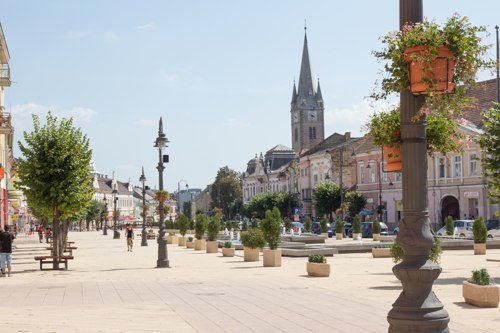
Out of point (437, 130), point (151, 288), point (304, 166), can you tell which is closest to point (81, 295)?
point (151, 288)

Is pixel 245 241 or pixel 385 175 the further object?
pixel 385 175

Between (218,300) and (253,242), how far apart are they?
12710mm

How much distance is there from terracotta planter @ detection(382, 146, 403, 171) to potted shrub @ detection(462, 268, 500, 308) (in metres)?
7.00

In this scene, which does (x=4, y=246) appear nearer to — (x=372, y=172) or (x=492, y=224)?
(x=492, y=224)

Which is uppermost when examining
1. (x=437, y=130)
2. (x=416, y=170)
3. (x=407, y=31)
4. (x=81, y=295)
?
(x=407, y=31)

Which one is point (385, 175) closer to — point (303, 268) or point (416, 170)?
point (303, 268)

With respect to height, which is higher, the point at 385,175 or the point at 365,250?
the point at 385,175

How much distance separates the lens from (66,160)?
27.9 meters

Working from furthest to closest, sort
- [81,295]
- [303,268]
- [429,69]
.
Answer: [303,268] → [81,295] → [429,69]

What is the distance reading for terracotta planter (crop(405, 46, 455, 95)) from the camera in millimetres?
6559

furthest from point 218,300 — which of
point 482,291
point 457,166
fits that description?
point 457,166

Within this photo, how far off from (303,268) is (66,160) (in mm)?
9146

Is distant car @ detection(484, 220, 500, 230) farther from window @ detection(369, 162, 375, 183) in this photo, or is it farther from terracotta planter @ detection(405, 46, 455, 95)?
terracotta planter @ detection(405, 46, 455, 95)

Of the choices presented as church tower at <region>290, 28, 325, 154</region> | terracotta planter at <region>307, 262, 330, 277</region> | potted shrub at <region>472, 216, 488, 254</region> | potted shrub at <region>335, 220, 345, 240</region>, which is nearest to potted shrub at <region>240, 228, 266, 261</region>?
terracotta planter at <region>307, 262, 330, 277</region>
